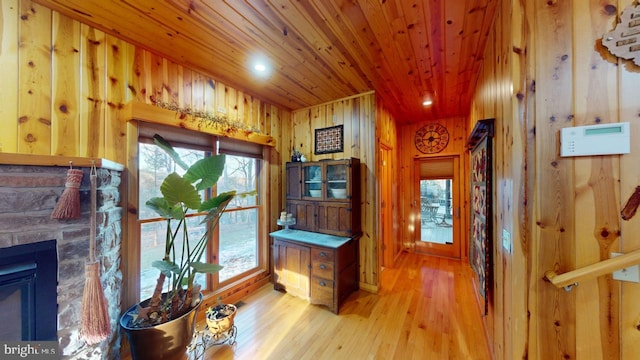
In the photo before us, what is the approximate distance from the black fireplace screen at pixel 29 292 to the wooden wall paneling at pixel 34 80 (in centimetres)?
73

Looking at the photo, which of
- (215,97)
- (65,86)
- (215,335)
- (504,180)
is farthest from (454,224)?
(65,86)

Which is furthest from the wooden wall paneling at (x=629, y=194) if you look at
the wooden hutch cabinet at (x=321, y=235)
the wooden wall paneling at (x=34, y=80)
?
the wooden wall paneling at (x=34, y=80)

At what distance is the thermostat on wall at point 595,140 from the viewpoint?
0.99 metres

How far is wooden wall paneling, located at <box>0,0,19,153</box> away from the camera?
132 centimetres

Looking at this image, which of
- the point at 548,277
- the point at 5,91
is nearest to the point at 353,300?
the point at 548,277

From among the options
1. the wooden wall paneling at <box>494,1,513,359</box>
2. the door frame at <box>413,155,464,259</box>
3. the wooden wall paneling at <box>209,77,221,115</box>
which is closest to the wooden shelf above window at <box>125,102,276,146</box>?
the wooden wall paneling at <box>209,77,221,115</box>

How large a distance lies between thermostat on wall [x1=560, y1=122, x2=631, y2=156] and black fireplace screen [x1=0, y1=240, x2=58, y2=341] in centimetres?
303

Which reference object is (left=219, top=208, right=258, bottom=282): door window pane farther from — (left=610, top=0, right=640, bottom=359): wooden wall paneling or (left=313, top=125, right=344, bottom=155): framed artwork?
(left=610, top=0, right=640, bottom=359): wooden wall paneling

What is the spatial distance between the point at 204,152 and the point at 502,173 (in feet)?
9.77

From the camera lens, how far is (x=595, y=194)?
105cm

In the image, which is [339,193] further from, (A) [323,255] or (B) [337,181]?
(A) [323,255]

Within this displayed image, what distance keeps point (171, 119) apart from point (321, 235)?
7.32ft

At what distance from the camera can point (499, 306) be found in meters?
1.59

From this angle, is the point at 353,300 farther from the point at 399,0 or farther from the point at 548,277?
the point at 399,0
